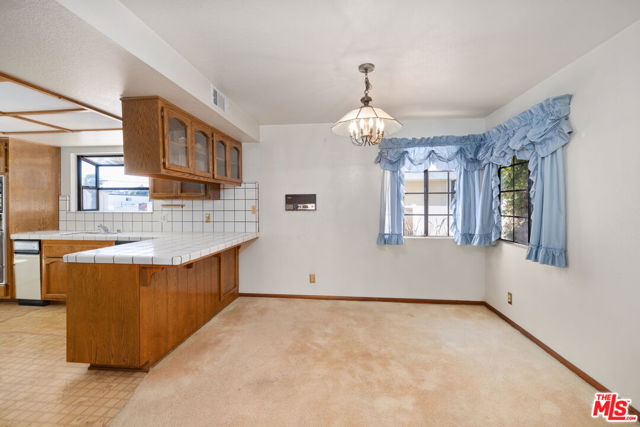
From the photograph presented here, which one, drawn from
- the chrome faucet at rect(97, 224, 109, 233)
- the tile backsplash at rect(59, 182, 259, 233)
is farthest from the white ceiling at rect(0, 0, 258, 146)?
the chrome faucet at rect(97, 224, 109, 233)

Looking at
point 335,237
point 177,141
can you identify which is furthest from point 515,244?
point 177,141

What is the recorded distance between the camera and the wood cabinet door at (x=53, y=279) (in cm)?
343

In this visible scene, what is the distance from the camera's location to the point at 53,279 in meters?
3.44

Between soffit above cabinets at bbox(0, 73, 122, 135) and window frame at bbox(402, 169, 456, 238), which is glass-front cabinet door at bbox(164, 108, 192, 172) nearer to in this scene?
soffit above cabinets at bbox(0, 73, 122, 135)

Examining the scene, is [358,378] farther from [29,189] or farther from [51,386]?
[29,189]

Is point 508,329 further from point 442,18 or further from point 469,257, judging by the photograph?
point 442,18

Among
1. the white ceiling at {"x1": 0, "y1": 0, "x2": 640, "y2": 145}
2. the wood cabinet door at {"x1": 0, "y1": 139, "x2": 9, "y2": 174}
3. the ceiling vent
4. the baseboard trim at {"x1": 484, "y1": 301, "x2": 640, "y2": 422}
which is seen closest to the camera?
the white ceiling at {"x1": 0, "y1": 0, "x2": 640, "y2": 145}

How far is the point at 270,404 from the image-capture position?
1.77 metres

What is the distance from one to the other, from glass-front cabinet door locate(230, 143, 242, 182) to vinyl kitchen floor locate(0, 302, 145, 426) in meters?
2.21

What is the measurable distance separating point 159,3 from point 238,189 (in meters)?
2.43

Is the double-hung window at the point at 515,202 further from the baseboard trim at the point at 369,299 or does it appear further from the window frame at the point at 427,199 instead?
the baseboard trim at the point at 369,299

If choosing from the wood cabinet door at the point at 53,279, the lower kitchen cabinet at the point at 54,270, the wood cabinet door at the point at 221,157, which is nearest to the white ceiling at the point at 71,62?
the wood cabinet door at the point at 221,157

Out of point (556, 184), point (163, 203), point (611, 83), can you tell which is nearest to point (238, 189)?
point (163, 203)

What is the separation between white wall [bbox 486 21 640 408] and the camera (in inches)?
66.8
